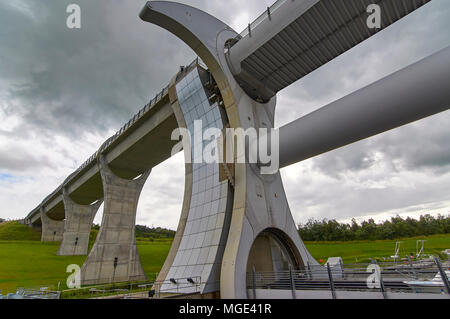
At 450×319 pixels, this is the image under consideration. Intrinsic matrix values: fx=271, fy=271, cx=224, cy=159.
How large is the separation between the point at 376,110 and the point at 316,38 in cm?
632

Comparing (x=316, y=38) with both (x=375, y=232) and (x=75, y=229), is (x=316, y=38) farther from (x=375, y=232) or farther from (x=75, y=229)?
(x=375, y=232)

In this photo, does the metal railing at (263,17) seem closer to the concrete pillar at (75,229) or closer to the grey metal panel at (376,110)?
the grey metal panel at (376,110)

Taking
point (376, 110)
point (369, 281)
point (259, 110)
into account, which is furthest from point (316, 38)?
point (369, 281)

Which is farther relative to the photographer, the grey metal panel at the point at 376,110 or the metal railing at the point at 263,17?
the metal railing at the point at 263,17

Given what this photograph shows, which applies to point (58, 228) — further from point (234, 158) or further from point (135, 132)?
point (234, 158)

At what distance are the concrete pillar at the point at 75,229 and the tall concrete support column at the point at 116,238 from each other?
2032 cm

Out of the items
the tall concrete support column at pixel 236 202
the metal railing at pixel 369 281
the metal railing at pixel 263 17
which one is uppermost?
the metal railing at pixel 263 17

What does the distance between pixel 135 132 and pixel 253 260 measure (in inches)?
768

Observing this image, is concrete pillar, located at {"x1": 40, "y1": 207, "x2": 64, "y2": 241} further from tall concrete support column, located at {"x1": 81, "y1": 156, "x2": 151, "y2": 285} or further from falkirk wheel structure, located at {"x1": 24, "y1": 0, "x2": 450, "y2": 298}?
falkirk wheel structure, located at {"x1": 24, "y1": 0, "x2": 450, "y2": 298}

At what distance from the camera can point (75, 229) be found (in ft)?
163

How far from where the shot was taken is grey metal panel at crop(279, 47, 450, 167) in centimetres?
901

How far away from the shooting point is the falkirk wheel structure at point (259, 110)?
10.3 meters

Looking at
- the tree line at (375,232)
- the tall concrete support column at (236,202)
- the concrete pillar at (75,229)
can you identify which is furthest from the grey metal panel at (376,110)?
the tree line at (375,232)
